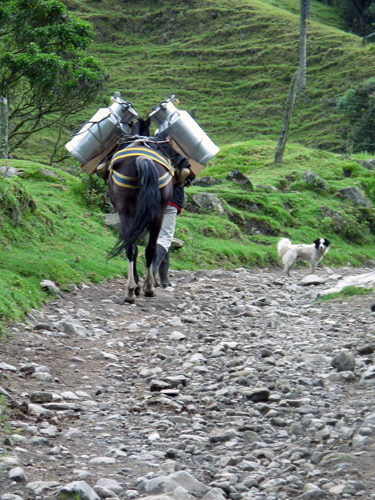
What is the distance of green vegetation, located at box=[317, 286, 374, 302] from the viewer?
8641 millimetres

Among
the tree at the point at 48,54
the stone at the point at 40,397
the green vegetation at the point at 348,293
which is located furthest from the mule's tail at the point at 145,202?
the tree at the point at 48,54

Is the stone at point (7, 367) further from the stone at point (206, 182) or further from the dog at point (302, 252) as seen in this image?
the stone at point (206, 182)

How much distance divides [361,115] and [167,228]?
A: 3499 cm

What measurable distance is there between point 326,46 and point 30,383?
194 feet

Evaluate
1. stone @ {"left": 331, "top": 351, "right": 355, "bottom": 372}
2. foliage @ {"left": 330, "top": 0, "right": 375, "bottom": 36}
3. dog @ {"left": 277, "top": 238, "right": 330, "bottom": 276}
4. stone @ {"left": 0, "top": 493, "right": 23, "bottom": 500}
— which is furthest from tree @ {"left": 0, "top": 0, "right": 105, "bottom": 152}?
foliage @ {"left": 330, "top": 0, "right": 375, "bottom": 36}

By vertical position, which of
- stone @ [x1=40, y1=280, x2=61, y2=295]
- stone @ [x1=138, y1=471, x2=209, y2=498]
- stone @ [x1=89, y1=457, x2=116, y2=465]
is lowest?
stone @ [x1=40, y1=280, x2=61, y2=295]

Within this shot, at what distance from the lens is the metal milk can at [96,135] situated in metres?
8.79

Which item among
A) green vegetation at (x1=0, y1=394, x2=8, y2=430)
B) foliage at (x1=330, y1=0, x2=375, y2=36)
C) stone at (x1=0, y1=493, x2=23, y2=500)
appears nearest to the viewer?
stone at (x1=0, y1=493, x2=23, y2=500)

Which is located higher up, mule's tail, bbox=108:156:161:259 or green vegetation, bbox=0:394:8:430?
mule's tail, bbox=108:156:161:259

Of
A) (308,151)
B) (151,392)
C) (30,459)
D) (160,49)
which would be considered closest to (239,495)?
(30,459)

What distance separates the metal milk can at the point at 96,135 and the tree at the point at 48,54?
322 inches

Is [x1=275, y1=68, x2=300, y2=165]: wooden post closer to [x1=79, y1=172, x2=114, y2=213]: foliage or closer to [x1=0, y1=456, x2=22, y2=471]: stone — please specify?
[x1=79, y1=172, x2=114, y2=213]: foliage

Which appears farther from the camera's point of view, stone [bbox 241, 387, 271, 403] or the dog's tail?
the dog's tail

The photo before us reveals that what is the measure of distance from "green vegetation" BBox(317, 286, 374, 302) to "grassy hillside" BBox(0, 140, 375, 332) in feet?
13.0
